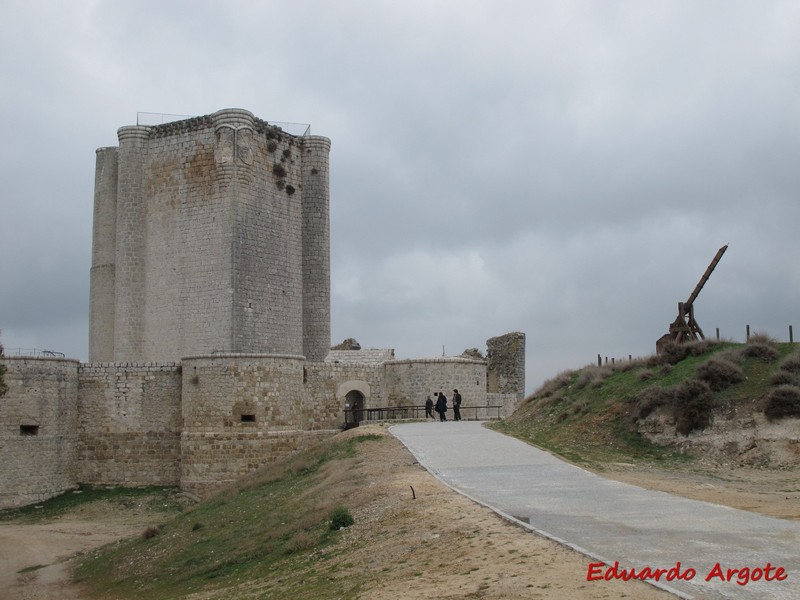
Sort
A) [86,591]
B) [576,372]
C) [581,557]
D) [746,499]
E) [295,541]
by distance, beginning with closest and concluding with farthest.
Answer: [581,557] < [295,541] < [746,499] < [86,591] < [576,372]

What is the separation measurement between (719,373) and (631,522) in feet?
37.1

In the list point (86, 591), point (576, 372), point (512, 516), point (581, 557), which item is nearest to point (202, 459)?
point (86, 591)

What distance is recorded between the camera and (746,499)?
39.0ft

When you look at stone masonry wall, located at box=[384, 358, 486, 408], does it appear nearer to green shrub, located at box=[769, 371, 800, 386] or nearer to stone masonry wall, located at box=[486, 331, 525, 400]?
stone masonry wall, located at box=[486, 331, 525, 400]

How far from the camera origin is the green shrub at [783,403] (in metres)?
17.4

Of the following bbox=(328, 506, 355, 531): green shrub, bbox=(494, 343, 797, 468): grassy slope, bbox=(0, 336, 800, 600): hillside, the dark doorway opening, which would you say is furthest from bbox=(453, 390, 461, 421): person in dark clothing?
bbox=(328, 506, 355, 531): green shrub

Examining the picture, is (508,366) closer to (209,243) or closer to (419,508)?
(209,243)

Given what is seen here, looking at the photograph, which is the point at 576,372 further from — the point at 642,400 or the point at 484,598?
the point at 484,598

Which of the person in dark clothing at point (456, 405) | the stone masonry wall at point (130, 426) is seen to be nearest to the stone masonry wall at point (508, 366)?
the person in dark clothing at point (456, 405)

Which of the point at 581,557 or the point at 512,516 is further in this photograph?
the point at 512,516

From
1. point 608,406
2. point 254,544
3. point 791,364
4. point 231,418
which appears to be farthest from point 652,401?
point 231,418

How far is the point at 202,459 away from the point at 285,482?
6.19 metres

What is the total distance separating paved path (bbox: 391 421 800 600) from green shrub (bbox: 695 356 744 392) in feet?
19.8

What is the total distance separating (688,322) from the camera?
24.3m
